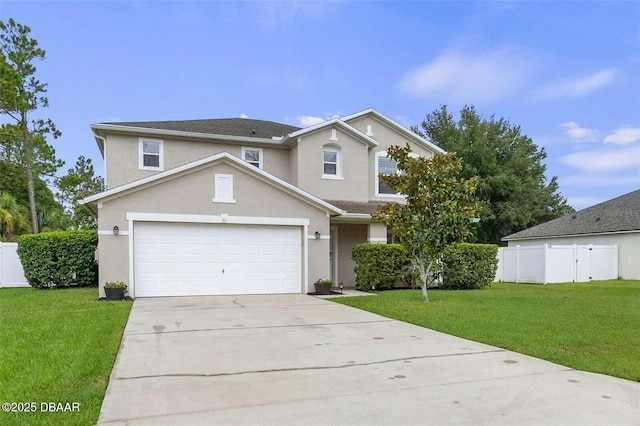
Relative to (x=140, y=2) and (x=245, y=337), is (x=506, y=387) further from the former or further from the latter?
(x=140, y=2)

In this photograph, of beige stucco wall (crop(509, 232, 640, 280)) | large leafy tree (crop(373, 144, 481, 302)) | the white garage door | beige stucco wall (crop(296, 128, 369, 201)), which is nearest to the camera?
large leafy tree (crop(373, 144, 481, 302))

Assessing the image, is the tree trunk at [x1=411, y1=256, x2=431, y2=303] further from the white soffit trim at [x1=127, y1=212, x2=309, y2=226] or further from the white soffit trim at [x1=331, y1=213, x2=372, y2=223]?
the white soffit trim at [x1=127, y1=212, x2=309, y2=226]

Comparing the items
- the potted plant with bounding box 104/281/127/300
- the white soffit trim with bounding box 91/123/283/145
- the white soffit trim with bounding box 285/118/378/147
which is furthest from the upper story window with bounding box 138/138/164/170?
the potted plant with bounding box 104/281/127/300

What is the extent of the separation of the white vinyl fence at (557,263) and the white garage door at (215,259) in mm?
11650

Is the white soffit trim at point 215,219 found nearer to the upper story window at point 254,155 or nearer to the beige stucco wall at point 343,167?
the beige stucco wall at point 343,167

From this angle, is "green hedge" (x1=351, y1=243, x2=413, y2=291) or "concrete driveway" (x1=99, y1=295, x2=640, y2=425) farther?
"green hedge" (x1=351, y1=243, x2=413, y2=291)

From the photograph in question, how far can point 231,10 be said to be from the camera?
13.2 meters

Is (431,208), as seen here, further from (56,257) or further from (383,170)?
(56,257)

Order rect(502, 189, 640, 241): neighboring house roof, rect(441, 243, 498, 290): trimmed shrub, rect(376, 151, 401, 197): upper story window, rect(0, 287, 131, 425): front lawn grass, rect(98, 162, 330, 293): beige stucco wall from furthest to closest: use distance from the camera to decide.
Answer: rect(502, 189, 640, 241): neighboring house roof < rect(376, 151, 401, 197): upper story window < rect(441, 243, 498, 290): trimmed shrub < rect(98, 162, 330, 293): beige stucco wall < rect(0, 287, 131, 425): front lawn grass

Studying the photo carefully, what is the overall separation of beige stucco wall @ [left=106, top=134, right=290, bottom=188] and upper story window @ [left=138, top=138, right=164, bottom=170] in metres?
0.11

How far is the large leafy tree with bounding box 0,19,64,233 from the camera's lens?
26.0 metres

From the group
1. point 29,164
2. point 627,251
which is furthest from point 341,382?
point 29,164

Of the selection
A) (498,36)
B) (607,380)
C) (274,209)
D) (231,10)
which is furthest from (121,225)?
(498,36)

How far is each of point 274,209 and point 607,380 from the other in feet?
34.5
